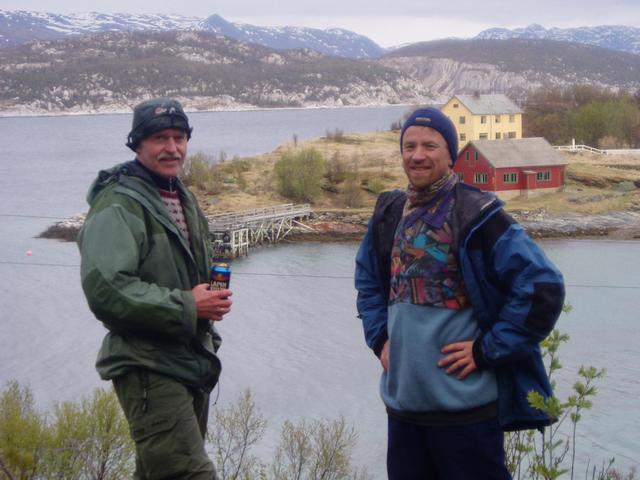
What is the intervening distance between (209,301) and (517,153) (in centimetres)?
4316

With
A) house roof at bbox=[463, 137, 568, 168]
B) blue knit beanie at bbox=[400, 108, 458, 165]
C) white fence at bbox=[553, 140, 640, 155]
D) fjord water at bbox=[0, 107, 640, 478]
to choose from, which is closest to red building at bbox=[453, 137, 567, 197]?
house roof at bbox=[463, 137, 568, 168]

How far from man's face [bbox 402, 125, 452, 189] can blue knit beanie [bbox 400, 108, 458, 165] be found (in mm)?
16

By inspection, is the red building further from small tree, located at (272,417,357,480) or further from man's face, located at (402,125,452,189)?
man's face, located at (402,125,452,189)

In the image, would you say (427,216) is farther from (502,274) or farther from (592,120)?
(592,120)

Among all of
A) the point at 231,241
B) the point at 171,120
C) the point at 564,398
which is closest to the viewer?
the point at 171,120

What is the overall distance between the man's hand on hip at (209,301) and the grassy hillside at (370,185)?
1545 inches

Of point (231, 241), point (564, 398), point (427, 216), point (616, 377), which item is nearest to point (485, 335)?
point (427, 216)

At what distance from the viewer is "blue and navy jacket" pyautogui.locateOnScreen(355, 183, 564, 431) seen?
3035 mm

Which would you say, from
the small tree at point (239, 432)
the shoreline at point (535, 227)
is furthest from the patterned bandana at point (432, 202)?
the shoreline at point (535, 227)

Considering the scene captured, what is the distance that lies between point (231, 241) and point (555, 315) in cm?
3535

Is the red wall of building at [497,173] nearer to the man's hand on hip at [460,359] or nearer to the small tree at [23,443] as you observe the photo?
the small tree at [23,443]

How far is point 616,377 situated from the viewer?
20578 mm

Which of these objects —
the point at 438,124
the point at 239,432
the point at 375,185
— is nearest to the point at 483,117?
the point at 375,185

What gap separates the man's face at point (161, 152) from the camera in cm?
348
